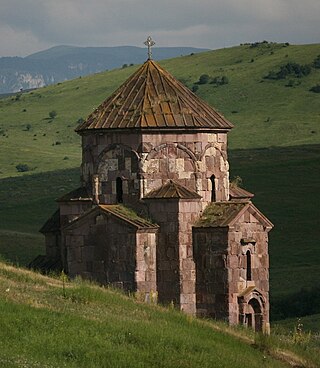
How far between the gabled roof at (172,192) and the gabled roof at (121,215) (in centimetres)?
65

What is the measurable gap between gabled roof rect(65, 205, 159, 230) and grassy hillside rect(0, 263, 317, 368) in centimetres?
504

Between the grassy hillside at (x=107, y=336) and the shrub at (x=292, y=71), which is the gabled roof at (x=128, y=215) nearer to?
the grassy hillside at (x=107, y=336)

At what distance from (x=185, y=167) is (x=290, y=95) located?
3829 inches

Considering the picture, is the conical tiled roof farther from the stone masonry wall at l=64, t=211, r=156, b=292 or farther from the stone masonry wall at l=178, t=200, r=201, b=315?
the stone masonry wall at l=64, t=211, r=156, b=292

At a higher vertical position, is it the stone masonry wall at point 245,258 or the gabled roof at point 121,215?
the gabled roof at point 121,215

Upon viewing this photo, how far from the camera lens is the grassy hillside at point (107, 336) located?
826 inches

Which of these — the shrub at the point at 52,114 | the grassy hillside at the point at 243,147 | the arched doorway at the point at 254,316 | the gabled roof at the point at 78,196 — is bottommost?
the shrub at the point at 52,114

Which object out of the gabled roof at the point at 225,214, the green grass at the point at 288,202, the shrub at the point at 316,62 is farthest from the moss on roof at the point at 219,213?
the shrub at the point at 316,62

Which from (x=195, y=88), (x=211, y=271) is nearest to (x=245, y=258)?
(x=211, y=271)

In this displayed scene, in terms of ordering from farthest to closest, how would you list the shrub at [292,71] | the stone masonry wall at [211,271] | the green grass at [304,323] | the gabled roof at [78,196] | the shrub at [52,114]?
the shrub at [52,114] < the shrub at [292,71] < the green grass at [304,323] < the gabled roof at [78,196] < the stone masonry wall at [211,271]

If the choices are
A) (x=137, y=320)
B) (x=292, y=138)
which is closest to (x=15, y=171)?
(x=292, y=138)

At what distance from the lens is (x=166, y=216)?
108 ft

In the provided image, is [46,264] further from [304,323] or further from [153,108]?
[304,323]

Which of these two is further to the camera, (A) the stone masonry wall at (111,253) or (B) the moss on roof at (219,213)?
(B) the moss on roof at (219,213)
